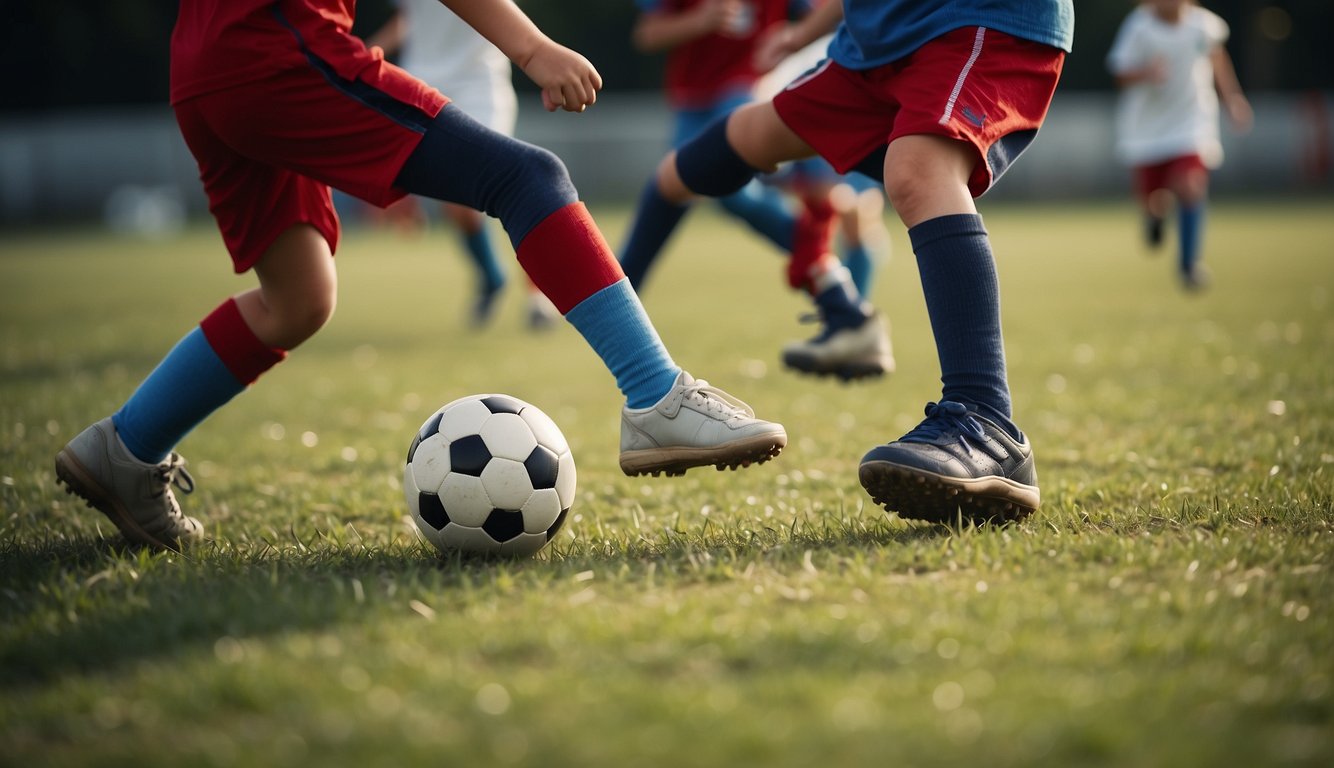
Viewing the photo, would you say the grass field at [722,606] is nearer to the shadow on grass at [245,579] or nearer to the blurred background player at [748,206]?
the shadow on grass at [245,579]

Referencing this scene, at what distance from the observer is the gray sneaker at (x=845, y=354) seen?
4285mm

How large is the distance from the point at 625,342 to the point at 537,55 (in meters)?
0.65

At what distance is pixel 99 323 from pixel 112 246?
41.3ft

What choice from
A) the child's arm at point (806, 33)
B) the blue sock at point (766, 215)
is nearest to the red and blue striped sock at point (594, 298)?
the child's arm at point (806, 33)

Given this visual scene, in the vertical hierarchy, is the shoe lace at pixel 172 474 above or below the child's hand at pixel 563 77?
below

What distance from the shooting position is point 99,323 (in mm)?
8656

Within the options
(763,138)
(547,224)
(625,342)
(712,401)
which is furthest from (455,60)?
(712,401)

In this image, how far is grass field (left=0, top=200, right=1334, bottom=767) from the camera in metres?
1.63

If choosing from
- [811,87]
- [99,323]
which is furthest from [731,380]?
[99,323]

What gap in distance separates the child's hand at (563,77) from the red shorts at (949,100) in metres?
0.76

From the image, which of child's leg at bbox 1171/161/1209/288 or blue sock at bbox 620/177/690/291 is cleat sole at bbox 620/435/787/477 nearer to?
blue sock at bbox 620/177/690/291

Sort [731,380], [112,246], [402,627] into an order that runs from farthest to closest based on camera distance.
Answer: [112,246] → [731,380] → [402,627]

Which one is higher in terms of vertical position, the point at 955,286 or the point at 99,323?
the point at 955,286

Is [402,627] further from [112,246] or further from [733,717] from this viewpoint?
[112,246]
